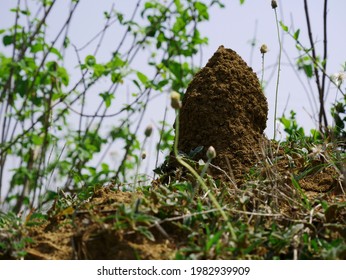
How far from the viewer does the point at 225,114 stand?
3129 millimetres

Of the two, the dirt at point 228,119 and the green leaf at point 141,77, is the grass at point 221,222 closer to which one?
the dirt at point 228,119

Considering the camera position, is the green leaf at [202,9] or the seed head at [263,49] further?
the green leaf at [202,9]

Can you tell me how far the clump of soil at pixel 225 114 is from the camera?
3084 mm

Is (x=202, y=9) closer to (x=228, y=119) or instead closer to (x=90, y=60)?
(x=90, y=60)

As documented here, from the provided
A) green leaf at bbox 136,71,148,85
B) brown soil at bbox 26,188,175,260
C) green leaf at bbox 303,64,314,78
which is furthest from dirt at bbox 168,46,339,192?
green leaf at bbox 136,71,148,85

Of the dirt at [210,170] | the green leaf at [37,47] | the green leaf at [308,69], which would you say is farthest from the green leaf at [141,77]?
the dirt at [210,170]

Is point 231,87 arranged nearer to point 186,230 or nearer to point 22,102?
point 186,230

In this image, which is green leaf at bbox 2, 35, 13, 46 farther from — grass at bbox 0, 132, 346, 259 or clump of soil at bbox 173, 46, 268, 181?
grass at bbox 0, 132, 346, 259

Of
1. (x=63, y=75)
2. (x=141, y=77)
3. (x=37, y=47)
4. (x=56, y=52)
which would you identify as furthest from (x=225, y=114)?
(x=37, y=47)

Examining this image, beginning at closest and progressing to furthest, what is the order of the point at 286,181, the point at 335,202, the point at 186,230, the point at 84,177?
the point at 186,230 → the point at 335,202 → the point at 286,181 → the point at 84,177

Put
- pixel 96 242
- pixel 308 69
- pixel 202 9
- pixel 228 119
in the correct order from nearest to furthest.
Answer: pixel 96 242 → pixel 228 119 → pixel 308 69 → pixel 202 9

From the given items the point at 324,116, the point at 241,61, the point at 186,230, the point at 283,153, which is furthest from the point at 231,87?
the point at 324,116

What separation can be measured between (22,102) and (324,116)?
8.88ft

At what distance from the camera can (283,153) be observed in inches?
125
